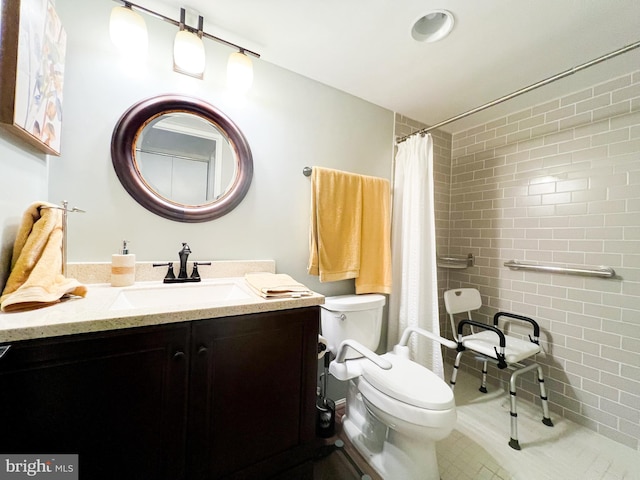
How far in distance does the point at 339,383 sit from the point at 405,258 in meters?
0.99

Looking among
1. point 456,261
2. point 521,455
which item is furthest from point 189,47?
point 521,455

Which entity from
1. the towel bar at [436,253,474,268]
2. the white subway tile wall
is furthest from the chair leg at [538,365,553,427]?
the towel bar at [436,253,474,268]

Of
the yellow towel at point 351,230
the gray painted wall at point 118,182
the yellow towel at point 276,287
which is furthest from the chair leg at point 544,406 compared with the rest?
the yellow towel at point 276,287

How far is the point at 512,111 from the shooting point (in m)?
1.84

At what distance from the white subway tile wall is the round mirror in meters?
1.44

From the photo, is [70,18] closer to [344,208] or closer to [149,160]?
[149,160]

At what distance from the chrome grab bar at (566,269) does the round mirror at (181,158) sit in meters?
2.00

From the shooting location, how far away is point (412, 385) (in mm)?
1063

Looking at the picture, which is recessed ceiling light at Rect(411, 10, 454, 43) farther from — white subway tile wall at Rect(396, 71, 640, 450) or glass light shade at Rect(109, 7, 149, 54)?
glass light shade at Rect(109, 7, 149, 54)

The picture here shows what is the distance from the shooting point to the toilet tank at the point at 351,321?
4.30ft

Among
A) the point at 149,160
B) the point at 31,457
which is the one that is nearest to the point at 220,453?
the point at 31,457

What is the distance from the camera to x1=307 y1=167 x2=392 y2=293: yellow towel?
1434 millimetres

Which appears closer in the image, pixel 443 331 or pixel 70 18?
pixel 70 18

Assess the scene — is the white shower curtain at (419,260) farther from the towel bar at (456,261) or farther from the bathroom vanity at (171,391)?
the bathroom vanity at (171,391)
